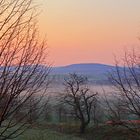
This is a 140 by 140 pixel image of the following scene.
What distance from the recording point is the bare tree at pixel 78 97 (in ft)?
181

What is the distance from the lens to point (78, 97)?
183 ft

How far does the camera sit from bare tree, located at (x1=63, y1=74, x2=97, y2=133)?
5522 centimetres

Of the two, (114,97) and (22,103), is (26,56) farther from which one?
(114,97)

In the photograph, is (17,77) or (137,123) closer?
(17,77)

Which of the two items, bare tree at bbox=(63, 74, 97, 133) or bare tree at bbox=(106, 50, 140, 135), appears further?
bare tree at bbox=(63, 74, 97, 133)

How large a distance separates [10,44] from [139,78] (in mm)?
4833

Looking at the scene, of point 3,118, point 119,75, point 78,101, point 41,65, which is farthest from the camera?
point 78,101

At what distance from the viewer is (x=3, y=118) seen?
6047 mm

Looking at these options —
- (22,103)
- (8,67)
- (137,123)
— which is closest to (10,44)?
(8,67)

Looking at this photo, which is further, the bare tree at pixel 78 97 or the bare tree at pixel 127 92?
the bare tree at pixel 78 97

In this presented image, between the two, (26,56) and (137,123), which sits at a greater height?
(26,56)

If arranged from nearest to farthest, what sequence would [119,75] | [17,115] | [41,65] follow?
[17,115] → [41,65] → [119,75]

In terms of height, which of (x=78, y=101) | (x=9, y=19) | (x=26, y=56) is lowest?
(x=78, y=101)

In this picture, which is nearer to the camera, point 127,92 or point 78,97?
point 127,92
